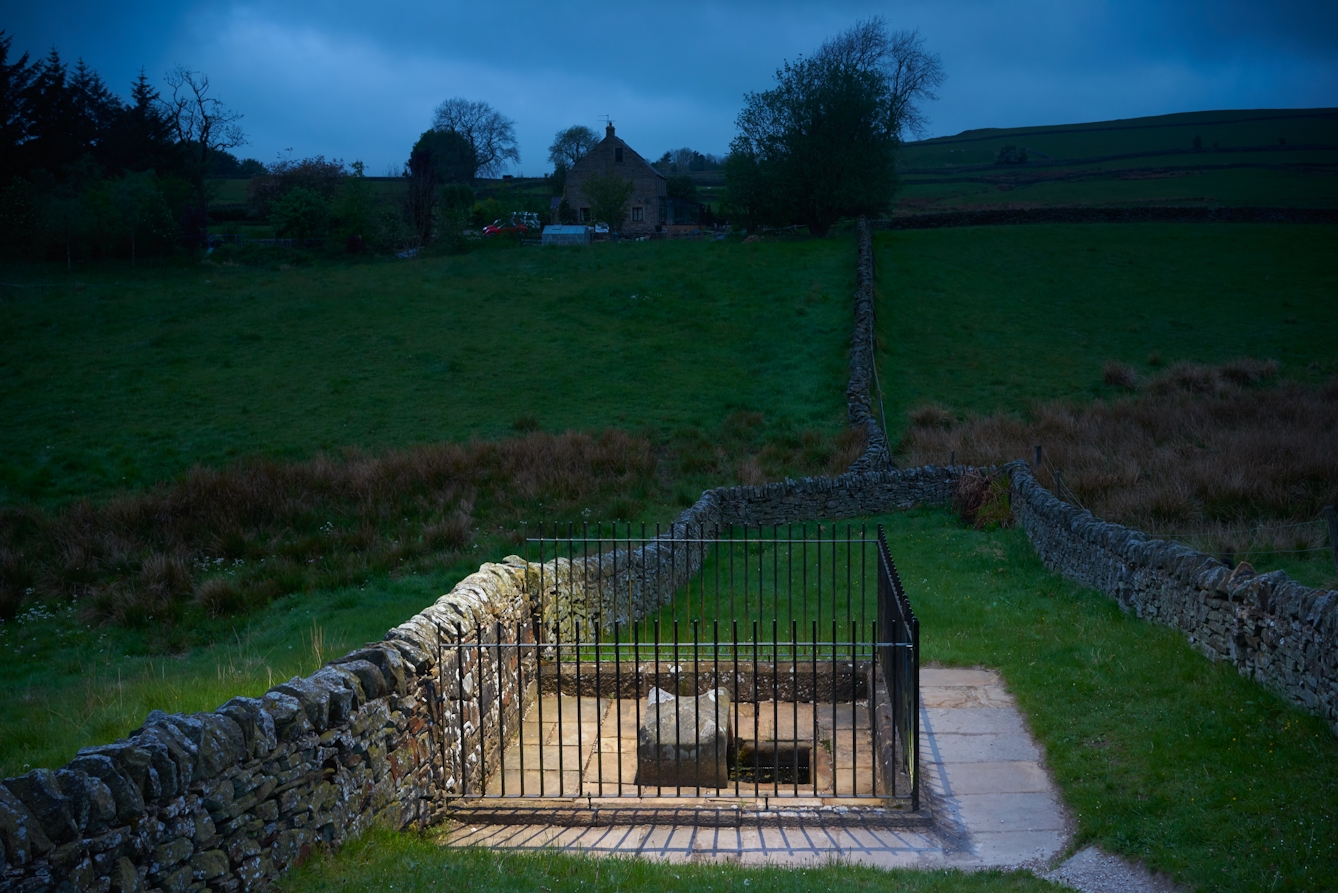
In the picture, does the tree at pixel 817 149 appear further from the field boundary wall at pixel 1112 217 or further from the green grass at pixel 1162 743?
the green grass at pixel 1162 743

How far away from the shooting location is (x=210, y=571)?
15.0 m

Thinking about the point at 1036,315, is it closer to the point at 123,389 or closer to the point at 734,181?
the point at 734,181

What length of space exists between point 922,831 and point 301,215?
166 ft

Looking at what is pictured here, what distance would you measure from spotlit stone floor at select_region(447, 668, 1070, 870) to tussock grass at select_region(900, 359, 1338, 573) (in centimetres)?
631

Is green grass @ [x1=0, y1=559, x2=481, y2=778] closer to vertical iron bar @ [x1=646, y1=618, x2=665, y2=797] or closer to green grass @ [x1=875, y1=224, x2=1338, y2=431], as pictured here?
vertical iron bar @ [x1=646, y1=618, x2=665, y2=797]

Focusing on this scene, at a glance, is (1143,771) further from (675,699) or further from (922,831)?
(675,699)

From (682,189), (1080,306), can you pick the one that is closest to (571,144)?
(682,189)

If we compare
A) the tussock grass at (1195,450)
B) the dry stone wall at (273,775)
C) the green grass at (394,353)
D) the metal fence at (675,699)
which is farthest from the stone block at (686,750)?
the green grass at (394,353)

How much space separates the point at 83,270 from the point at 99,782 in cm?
4588

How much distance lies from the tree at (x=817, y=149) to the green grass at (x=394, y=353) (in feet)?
16.3

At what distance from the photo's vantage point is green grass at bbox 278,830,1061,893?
5.46 metres

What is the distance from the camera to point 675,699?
793cm

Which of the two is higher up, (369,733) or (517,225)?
(517,225)

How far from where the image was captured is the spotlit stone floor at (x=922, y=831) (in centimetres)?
655
